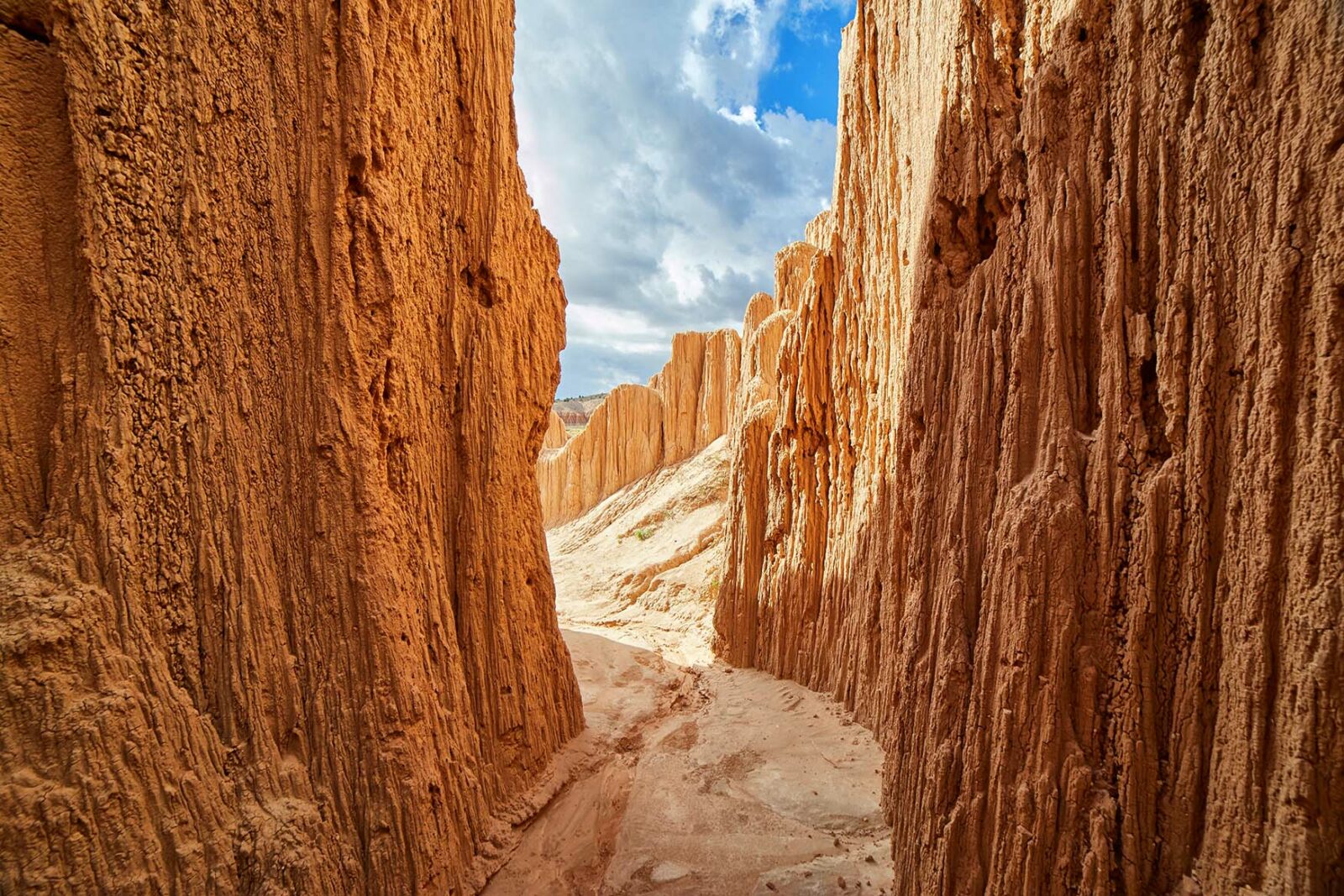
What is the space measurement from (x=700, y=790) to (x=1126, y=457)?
537 cm

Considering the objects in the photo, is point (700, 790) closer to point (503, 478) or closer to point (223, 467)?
point (503, 478)

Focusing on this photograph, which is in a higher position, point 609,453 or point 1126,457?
point 609,453

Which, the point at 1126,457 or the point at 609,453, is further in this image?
the point at 609,453

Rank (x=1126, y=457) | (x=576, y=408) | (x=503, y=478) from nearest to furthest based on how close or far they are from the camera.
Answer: (x=1126, y=457)
(x=503, y=478)
(x=576, y=408)

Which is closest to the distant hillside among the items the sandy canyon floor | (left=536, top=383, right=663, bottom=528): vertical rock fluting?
(left=536, top=383, right=663, bottom=528): vertical rock fluting

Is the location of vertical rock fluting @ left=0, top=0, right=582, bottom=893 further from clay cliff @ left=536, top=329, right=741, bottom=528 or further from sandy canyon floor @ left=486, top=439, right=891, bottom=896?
clay cliff @ left=536, top=329, right=741, bottom=528

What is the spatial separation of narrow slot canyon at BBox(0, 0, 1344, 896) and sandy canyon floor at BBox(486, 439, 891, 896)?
6 cm

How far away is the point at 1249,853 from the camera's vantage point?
7.79 feet

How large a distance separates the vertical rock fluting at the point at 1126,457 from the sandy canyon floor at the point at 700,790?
128cm

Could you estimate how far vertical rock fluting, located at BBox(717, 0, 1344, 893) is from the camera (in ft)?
7.70

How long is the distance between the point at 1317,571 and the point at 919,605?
2.22 meters

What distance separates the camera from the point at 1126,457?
3033 millimetres

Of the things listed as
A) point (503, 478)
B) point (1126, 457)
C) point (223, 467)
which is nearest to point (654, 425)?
point (503, 478)

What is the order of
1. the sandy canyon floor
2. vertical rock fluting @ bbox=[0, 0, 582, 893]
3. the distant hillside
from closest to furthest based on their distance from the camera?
vertical rock fluting @ bbox=[0, 0, 582, 893]
the sandy canyon floor
the distant hillside
